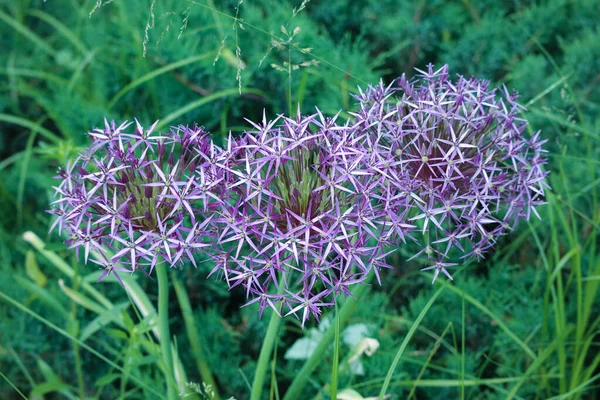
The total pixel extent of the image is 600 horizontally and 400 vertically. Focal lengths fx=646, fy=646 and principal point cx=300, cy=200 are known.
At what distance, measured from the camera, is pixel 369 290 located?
7.82 feet

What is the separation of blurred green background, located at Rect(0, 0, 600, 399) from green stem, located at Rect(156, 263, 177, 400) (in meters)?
0.17

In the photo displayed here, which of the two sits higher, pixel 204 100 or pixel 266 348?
pixel 204 100

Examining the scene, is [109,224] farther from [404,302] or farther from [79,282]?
[404,302]

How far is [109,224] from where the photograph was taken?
1.69 metres

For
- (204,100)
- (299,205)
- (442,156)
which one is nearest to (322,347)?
(299,205)

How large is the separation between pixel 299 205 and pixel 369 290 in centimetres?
78

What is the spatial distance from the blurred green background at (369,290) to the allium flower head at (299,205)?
0.50 m

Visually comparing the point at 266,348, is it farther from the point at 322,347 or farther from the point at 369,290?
the point at 369,290

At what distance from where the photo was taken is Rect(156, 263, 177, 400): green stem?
1.82 meters

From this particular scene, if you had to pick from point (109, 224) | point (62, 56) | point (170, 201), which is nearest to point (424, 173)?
point (170, 201)

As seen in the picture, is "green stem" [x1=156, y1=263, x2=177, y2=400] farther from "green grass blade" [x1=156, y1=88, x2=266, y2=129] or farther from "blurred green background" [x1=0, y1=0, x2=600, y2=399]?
"green grass blade" [x1=156, y1=88, x2=266, y2=129]

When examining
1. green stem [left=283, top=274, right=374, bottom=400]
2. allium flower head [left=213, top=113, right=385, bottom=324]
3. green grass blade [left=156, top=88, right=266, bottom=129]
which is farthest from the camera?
green grass blade [left=156, top=88, right=266, bottom=129]

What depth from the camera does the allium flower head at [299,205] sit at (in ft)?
5.25

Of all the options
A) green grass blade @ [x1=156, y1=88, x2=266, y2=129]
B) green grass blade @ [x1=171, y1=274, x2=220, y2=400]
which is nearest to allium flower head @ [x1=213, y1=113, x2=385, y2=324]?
green grass blade @ [x1=171, y1=274, x2=220, y2=400]
